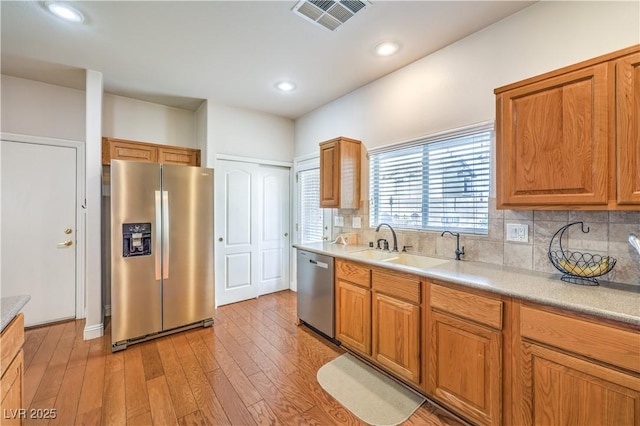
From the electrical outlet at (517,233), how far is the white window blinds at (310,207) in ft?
7.55

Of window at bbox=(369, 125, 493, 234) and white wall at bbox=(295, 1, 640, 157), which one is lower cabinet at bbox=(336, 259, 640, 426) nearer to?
window at bbox=(369, 125, 493, 234)

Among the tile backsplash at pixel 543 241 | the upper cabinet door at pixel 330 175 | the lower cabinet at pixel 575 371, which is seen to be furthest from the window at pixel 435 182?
the lower cabinet at pixel 575 371

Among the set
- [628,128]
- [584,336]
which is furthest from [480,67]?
[584,336]

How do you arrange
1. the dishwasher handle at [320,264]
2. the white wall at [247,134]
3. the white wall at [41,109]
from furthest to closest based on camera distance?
the white wall at [247,134] < the white wall at [41,109] < the dishwasher handle at [320,264]

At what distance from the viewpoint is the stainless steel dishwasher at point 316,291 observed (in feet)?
8.87

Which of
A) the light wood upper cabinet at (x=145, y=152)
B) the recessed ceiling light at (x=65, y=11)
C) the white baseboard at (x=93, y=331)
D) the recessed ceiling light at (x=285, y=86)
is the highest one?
the recessed ceiling light at (x=285, y=86)

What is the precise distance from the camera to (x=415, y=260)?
2.53 metres

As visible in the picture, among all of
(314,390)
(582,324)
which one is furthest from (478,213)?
(314,390)

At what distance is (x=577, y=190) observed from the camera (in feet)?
4.93

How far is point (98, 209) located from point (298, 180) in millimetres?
2524

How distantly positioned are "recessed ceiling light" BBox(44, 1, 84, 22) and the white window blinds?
2753mm

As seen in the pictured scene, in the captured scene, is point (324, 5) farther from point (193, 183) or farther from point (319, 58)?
point (193, 183)

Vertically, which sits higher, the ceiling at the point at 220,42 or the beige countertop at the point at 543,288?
the ceiling at the point at 220,42

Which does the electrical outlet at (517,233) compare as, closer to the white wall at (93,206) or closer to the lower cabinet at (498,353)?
the lower cabinet at (498,353)
